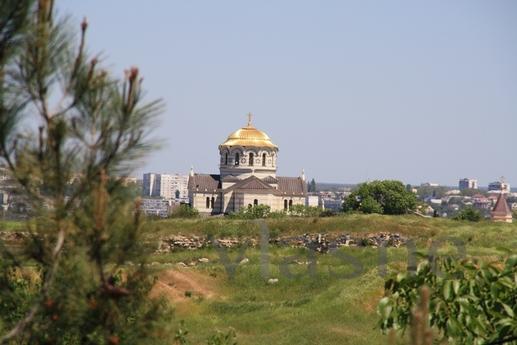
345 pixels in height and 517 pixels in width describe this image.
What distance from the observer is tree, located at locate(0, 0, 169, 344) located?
22.0ft

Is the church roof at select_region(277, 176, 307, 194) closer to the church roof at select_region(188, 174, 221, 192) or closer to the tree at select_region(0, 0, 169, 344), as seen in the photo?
A: the church roof at select_region(188, 174, 221, 192)

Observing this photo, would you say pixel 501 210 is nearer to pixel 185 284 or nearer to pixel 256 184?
pixel 256 184

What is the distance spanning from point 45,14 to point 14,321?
363 centimetres

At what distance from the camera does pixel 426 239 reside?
127 feet

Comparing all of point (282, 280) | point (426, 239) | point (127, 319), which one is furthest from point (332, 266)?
point (127, 319)

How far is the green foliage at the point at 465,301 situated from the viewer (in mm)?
8633

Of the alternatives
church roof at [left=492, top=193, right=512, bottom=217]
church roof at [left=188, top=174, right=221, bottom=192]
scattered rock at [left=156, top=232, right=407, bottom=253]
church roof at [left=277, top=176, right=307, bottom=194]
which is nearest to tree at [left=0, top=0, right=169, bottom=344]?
scattered rock at [left=156, top=232, right=407, bottom=253]

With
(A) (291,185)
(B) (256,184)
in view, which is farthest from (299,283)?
(A) (291,185)

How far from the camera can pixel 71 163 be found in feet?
22.3

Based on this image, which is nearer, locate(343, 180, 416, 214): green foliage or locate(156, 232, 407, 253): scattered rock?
locate(156, 232, 407, 253): scattered rock

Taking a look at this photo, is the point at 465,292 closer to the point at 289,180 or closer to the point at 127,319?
the point at 127,319

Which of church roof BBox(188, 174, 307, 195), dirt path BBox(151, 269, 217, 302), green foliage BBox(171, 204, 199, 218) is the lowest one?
dirt path BBox(151, 269, 217, 302)

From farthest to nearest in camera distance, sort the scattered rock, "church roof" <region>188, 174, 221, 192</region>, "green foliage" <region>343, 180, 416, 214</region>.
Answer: "church roof" <region>188, 174, 221, 192</region> → "green foliage" <region>343, 180, 416, 214</region> → the scattered rock

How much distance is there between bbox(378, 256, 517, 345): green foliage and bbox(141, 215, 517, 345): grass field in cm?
488
